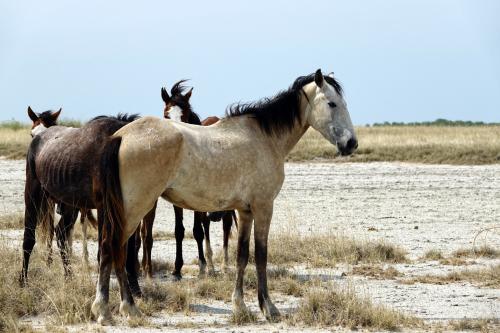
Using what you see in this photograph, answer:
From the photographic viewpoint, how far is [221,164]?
326 inches

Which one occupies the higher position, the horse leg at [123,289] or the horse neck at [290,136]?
the horse neck at [290,136]

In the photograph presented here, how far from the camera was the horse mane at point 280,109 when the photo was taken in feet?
29.2

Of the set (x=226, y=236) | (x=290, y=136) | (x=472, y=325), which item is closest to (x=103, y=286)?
(x=290, y=136)

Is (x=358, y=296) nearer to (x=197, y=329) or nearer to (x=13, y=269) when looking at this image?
(x=197, y=329)

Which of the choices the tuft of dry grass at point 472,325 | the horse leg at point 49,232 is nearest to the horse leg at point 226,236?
the horse leg at point 49,232

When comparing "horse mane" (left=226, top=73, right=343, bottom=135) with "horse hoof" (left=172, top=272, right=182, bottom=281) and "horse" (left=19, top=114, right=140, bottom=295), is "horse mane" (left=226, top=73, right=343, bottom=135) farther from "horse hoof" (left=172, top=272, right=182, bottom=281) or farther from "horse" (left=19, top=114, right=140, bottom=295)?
"horse hoof" (left=172, top=272, right=182, bottom=281)

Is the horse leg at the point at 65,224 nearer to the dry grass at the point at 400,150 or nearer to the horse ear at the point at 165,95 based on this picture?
the horse ear at the point at 165,95

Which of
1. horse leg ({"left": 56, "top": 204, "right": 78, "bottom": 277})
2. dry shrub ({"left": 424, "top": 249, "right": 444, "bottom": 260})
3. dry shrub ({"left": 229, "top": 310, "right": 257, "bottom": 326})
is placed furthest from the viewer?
dry shrub ({"left": 424, "top": 249, "right": 444, "bottom": 260})

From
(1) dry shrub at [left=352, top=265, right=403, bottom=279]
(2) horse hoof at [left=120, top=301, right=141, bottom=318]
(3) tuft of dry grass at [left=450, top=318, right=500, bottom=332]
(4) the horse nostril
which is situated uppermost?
(4) the horse nostril

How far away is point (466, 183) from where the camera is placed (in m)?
20.4

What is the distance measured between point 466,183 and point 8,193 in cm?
1060

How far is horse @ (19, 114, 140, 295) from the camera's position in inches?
344

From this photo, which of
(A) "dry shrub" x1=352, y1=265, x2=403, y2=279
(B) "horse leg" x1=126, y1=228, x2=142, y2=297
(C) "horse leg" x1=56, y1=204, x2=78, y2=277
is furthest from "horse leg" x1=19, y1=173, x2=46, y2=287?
(A) "dry shrub" x1=352, y1=265, x2=403, y2=279

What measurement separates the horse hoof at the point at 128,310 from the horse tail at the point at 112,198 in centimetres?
45
